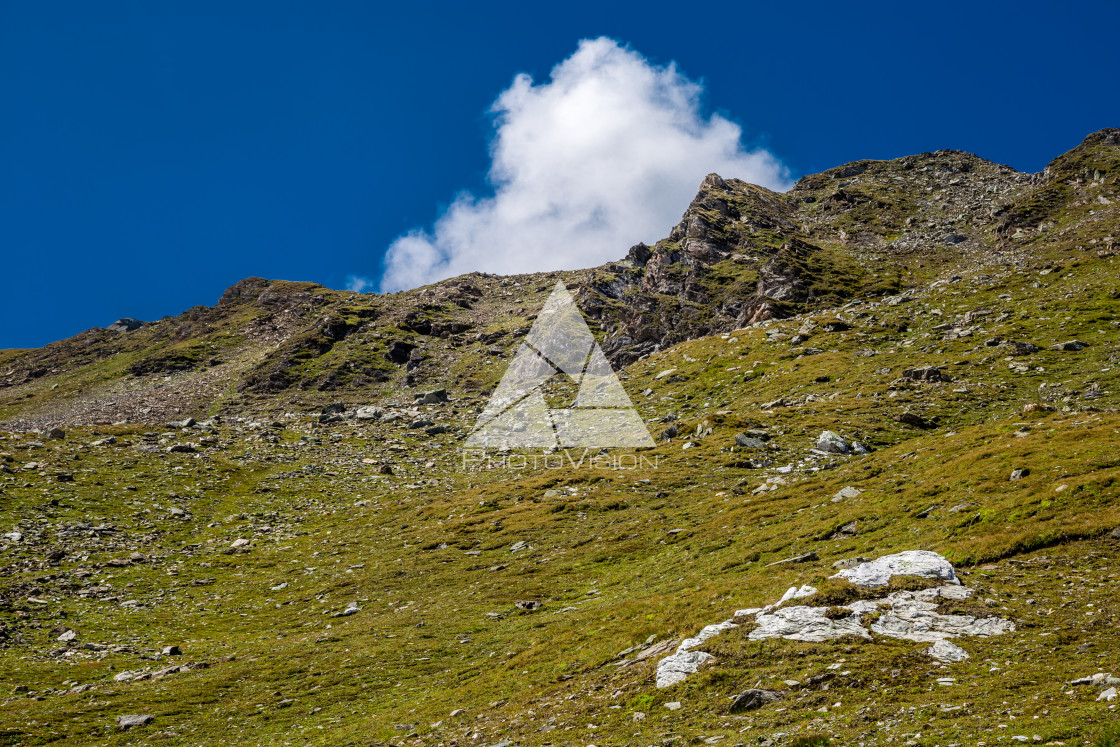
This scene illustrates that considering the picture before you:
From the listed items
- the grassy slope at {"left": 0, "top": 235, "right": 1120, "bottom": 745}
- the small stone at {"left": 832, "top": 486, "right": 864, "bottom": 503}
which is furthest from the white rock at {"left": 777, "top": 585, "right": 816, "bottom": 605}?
the small stone at {"left": 832, "top": 486, "right": 864, "bottom": 503}

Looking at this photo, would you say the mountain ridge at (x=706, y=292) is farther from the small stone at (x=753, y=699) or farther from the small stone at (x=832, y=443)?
the small stone at (x=753, y=699)

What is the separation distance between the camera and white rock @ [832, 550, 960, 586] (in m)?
22.0

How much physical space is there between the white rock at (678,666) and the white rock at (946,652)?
670 centimetres

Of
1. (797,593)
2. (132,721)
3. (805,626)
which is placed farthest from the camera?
(132,721)

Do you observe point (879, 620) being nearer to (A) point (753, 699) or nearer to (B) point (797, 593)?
(B) point (797, 593)

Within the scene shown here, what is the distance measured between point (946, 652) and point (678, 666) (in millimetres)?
8060

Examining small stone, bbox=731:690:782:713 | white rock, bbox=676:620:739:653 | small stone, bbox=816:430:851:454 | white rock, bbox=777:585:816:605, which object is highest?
small stone, bbox=816:430:851:454

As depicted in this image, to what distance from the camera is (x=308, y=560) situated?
5856 centimetres

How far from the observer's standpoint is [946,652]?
17344mm

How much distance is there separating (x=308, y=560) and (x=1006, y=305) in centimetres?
10575

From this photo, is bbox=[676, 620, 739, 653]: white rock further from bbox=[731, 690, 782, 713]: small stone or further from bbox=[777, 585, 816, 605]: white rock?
bbox=[731, 690, 782, 713]: small stone

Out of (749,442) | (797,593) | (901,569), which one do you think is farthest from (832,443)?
(797,593)

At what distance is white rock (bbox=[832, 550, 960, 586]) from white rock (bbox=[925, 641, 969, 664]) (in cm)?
435

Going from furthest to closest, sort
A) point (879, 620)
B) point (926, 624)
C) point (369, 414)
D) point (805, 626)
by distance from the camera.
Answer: point (369, 414) → point (805, 626) → point (879, 620) → point (926, 624)
